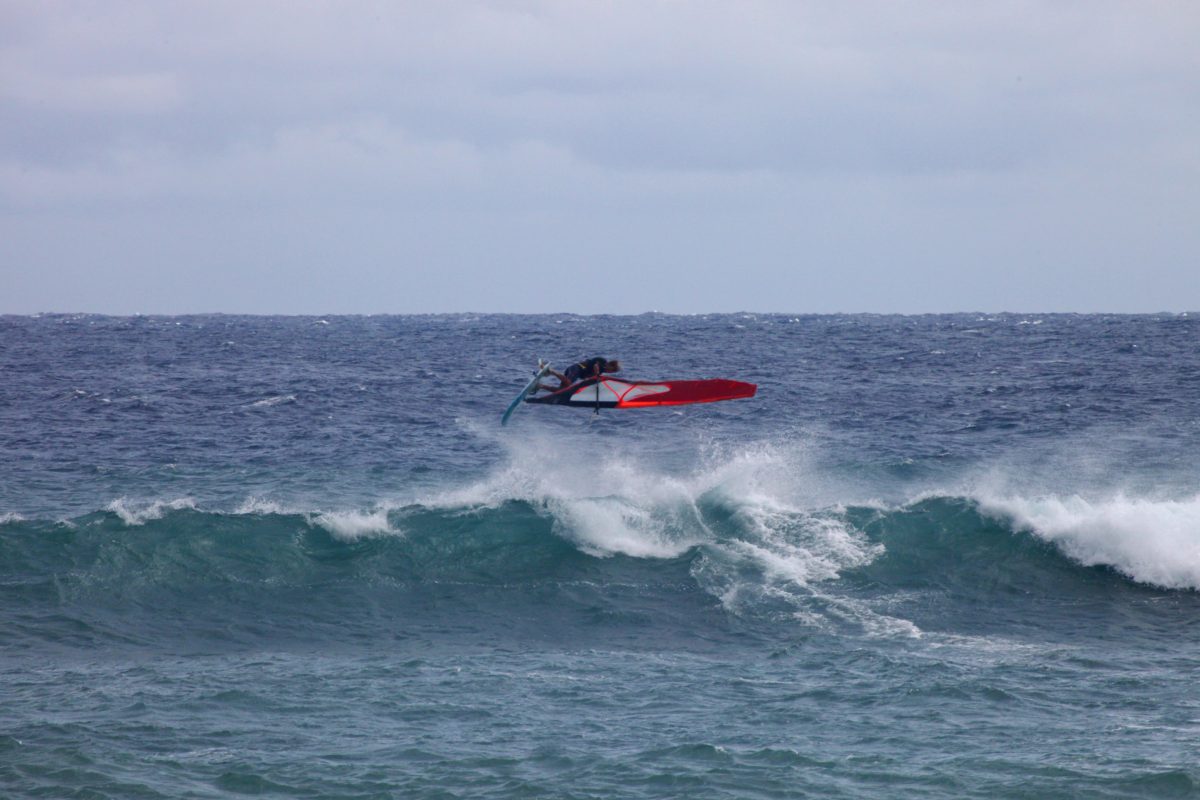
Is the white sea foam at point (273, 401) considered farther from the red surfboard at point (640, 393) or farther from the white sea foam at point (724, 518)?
the red surfboard at point (640, 393)

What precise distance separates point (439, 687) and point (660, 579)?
25.0 feet

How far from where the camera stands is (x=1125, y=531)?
2716 cm

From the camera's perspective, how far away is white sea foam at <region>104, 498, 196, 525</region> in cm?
2842

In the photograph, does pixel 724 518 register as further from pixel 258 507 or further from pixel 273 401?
pixel 273 401

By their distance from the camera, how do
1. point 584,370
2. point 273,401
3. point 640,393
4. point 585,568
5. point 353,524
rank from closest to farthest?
point 584,370 < point 640,393 < point 585,568 < point 353,524 < point 273,401

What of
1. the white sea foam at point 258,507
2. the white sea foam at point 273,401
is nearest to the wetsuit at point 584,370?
the white sea foam at point 258,507

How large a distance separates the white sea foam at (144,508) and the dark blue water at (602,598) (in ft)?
0.77

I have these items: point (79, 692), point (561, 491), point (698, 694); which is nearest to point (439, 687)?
point (698, 694)

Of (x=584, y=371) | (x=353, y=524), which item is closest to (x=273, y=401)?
(x=353, y=524)

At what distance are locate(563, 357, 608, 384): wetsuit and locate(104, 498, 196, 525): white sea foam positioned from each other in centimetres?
1148

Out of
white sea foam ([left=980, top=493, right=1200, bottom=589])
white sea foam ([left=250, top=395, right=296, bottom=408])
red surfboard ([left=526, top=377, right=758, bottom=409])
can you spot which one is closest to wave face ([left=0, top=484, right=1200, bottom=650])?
white sea foam ([left=980, top=493, right=1200, bottom=589])

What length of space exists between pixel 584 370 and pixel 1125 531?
1354 centimetres

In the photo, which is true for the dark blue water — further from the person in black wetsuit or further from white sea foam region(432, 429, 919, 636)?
the person in black wetsuit

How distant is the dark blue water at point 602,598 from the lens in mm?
16656
